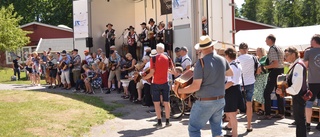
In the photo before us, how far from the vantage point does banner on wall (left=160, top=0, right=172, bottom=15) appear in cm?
1836

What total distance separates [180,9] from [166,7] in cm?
610

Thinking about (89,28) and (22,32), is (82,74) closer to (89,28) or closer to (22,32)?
(89,28)

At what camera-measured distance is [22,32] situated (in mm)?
42062

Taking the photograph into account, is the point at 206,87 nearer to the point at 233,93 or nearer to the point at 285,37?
the point at 233,93

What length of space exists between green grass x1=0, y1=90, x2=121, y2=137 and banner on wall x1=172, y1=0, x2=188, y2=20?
3.36 meters

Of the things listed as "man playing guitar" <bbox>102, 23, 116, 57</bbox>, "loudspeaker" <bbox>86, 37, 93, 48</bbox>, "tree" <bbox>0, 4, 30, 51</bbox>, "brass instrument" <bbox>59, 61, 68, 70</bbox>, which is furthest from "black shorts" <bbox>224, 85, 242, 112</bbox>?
"tree" <bbox>0, 4, 30, 51</bbox>

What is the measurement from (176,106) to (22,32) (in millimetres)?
33820

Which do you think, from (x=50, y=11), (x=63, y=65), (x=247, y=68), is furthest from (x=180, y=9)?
(x=50, y=11)

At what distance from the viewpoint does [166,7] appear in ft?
61.4

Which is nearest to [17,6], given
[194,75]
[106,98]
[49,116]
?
Result: [106,98]

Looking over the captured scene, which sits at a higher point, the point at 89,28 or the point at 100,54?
the point at 89,28

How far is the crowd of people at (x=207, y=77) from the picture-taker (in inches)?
231

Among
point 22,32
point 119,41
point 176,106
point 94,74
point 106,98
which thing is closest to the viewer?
point 176,106

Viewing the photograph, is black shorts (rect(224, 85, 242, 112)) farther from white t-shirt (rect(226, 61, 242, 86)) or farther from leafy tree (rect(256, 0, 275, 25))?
leafy tree (rect(256, 0, 275, 25))
